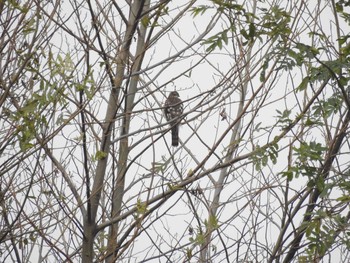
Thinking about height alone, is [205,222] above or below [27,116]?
below

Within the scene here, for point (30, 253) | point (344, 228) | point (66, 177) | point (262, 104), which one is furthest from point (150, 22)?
point (30, 253)

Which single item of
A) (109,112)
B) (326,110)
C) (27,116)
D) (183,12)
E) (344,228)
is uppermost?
(183,12)

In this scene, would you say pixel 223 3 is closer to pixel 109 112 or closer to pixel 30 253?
pixel 109 112

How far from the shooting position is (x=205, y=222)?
335cm

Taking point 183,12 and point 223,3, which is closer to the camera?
point 223,3

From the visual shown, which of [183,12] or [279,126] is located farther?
[183,12]

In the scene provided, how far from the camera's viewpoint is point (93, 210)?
134 inches

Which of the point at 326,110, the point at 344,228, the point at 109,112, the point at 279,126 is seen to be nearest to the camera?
the point at 344,228

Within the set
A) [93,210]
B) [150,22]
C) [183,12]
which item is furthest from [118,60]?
[93,210]

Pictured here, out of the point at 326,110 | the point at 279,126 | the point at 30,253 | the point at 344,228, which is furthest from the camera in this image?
the point at 30,253

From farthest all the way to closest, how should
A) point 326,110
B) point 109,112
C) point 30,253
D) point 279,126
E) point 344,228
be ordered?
point 30,253 → point 109,112 → point 279,126 → point 326,110 → point 344,228

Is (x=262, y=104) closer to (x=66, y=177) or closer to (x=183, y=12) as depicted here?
(x=183, y=12)

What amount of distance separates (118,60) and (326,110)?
1.49 meters

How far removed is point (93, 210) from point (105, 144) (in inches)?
18.5
